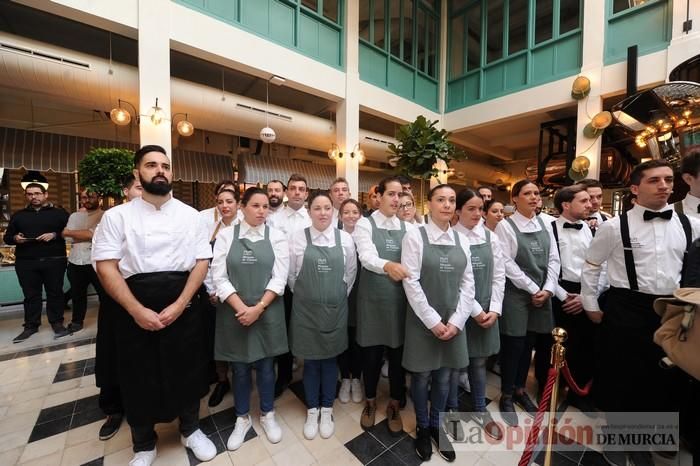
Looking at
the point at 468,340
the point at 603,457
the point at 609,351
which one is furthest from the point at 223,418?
the point at 609,351

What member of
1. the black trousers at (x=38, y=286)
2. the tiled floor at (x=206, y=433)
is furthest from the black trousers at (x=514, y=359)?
the black trousers at (x=38, y=286)

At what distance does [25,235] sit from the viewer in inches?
145

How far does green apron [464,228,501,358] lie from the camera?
2.09 metres

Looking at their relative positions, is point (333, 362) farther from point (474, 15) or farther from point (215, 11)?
point (474, 15)

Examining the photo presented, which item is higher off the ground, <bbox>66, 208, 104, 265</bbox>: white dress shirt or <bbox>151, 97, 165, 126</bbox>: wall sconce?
<bbox>151, 97, 165, 126</bbox>: wall sconce

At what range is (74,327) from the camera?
3902 mm

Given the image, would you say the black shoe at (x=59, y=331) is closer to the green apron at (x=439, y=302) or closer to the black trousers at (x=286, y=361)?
the black trousers at (x=286, y=361)

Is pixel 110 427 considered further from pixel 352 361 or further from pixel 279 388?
pixel 352 361

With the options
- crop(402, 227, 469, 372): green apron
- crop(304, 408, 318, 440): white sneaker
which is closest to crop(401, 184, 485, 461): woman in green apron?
crop(402, 227, 469, 372): green apron

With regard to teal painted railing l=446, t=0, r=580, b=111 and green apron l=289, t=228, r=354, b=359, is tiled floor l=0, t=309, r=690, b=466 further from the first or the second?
teal painted railing l=446, t=0, r=580, b=111

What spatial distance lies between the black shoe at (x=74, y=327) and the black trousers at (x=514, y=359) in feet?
17.9

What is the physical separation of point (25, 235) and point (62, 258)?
18.9 inches

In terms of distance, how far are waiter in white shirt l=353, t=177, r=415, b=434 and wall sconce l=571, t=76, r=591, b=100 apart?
616 centimetres

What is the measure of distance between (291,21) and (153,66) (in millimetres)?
2942
